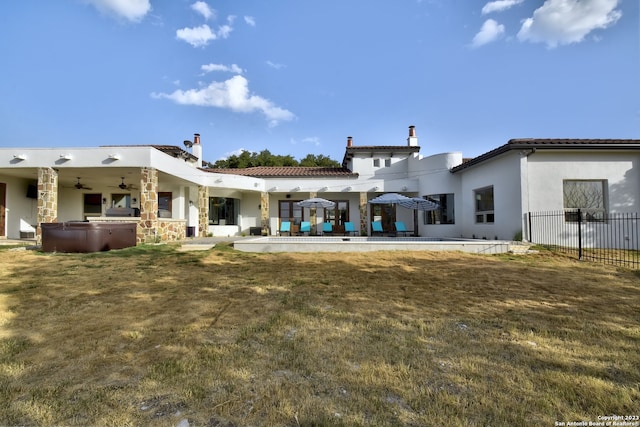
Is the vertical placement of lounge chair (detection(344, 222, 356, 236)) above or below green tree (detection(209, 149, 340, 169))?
below

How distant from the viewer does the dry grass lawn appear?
6.66 ft

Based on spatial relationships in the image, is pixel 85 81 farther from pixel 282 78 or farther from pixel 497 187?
pixel 497 187

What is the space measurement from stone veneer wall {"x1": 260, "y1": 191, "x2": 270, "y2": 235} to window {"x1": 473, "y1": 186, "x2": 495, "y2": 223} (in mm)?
12209

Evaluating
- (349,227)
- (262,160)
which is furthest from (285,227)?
(262,160)

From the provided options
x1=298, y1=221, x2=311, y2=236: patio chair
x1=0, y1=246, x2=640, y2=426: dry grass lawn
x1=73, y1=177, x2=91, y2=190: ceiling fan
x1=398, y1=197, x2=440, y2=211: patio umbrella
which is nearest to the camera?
x1=0, y1=246, x2=640, y2=426: dry grass lawn

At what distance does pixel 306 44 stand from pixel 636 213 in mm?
15208

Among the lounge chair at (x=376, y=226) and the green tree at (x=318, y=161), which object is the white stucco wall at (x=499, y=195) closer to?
the lounge chair at (x=376, y=226)

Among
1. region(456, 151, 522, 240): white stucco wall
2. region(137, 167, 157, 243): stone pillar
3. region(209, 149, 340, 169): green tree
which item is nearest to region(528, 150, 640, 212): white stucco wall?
region(456, 151, 522, 240): white stucco wall

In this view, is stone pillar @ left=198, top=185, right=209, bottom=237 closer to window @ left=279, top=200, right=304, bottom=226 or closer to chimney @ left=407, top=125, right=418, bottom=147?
window @ left=279, top=200, right=304, bottom=226

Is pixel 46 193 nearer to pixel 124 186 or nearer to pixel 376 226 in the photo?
pixel 124 186

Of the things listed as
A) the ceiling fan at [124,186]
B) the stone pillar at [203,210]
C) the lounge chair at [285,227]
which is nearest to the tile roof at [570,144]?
the lounge chair at [285,227]

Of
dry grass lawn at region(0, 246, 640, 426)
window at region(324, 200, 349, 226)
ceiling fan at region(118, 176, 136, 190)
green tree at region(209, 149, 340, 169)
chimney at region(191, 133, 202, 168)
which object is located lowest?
dry grass lawn at region(0, 246, 640, 426)

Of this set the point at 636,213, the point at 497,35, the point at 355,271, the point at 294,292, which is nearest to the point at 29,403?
the point at 294,292

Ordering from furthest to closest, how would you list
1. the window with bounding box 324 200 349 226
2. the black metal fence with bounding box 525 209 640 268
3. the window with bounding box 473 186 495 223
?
1. the window with bounding box 324 200 349 226
2. the window with bounding box 473 186 495 223
3. the black metal fence with bounding box 525 209 640 268
